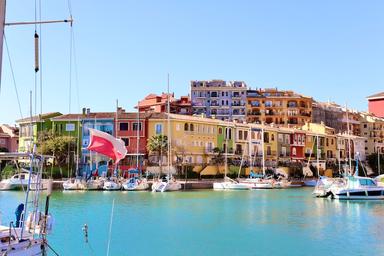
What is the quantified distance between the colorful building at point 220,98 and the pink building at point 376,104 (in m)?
39.1

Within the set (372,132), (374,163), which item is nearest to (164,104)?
(374,163)

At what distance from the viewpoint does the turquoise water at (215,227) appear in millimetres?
28188

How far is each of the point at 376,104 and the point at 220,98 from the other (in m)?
46.7

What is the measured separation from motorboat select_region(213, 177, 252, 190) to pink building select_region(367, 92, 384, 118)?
241ft

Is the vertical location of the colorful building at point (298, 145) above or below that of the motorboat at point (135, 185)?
above

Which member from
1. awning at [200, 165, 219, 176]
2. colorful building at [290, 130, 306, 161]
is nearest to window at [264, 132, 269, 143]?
colorful building at [290, 130, 306, 161]

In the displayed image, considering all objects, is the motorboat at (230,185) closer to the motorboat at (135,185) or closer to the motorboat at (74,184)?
the motorboat at (135,185)

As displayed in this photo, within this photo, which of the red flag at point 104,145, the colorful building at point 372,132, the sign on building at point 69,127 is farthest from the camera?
the colorful building at point 372,132

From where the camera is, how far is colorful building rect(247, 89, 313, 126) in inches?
5162

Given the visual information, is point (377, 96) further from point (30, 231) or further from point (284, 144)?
point (30, 231)

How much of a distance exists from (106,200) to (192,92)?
73.5 m

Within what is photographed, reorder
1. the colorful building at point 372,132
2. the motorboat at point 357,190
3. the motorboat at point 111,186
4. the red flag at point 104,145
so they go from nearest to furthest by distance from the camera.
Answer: the red flag at point 104,145, the motorboat at point 357,190, the motorboat at point 111,186, the colorful building at point 372,132

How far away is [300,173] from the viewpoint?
10619 centimetres

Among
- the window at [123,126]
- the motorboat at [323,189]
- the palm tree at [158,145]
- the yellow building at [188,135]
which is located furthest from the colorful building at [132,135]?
the motorboat at [323,189]
